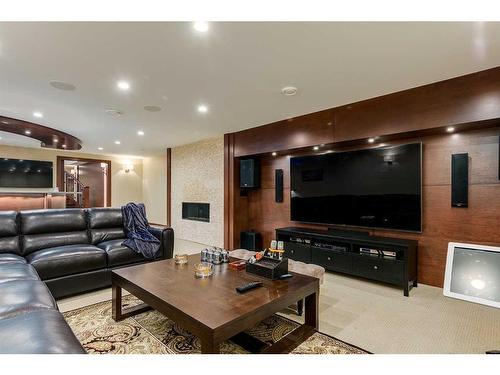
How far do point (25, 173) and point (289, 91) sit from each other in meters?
7.54

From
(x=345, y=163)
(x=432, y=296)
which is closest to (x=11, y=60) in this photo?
(x=345, y=163)

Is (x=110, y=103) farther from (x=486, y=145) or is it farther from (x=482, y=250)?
(x=486, y=145)

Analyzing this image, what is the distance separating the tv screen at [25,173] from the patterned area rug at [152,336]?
641 centimetres

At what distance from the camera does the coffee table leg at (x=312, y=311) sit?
2.12m

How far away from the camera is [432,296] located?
115 inches

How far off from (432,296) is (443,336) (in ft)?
3.23

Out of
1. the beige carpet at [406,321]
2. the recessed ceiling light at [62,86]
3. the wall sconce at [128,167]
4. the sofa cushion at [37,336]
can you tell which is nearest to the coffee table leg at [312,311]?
the beige carpet at [406,321]

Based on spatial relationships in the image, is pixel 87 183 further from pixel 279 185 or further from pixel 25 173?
pixel 279 185

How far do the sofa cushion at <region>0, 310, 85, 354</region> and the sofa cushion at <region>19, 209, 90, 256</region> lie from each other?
6.62 feet

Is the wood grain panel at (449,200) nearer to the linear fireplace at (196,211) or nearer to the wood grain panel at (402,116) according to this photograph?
the wood grain panel at (402,116)

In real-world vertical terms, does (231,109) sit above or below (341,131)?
above

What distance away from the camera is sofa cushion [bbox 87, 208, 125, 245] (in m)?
3.49

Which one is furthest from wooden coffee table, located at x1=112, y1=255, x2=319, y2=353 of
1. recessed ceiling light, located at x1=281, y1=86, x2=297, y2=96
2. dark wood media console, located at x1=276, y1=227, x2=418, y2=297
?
recessed ceiling light, located at x1=281, y1=86, x2=297, y2=96

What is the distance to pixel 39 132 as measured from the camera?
5.01 meters
